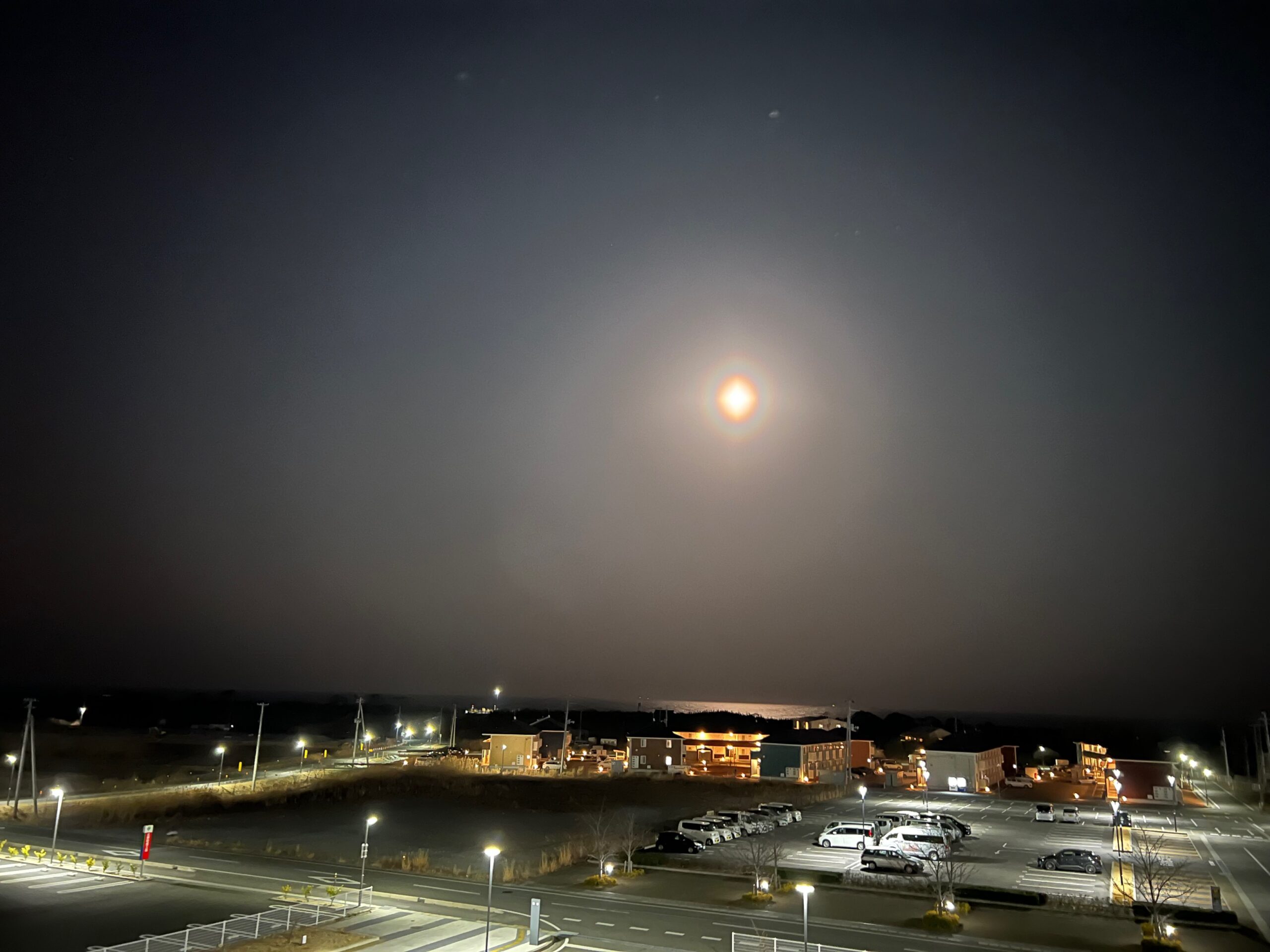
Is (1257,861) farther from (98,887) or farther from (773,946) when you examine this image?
(98,887)

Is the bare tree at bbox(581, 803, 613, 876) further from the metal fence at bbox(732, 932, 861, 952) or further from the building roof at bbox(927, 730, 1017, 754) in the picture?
the building roof at bbox(927, 730, 1017, 754)

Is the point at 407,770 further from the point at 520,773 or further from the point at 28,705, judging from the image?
the point at 28,705

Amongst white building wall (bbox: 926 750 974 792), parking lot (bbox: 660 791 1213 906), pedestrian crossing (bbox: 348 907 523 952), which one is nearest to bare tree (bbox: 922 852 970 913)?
parking lot (bbox: 660 791 1213 906)

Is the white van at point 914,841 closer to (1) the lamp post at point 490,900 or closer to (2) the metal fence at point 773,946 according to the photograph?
(2) the metal fence at point 773,946

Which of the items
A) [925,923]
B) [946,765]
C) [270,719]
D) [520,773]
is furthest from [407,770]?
[270,719]

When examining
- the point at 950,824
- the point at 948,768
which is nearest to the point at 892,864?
the point at 950,824

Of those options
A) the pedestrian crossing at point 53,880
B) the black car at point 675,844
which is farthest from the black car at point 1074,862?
the pedestrian crossing at point 53,880
